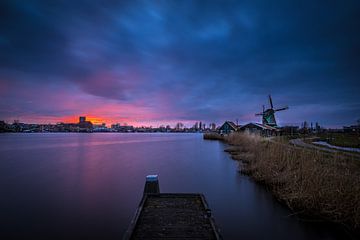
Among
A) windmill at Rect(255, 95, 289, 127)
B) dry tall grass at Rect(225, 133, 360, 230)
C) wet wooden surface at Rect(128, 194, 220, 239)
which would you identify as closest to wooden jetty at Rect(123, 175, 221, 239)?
wet wooden surface at Rect(128, 194, 220, 239)

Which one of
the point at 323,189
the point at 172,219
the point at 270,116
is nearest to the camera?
the point at 172,219

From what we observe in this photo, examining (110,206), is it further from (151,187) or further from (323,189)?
(323,189)

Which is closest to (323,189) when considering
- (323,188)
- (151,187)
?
(323,188)

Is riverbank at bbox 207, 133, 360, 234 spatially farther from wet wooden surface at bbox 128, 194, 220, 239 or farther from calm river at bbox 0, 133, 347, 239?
wet wooden surface at bbox 128, 194, 220, 239

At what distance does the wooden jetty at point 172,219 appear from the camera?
5.31m

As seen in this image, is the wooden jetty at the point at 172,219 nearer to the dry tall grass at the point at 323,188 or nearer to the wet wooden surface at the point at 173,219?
the wet wooden surface at the point at 173,219

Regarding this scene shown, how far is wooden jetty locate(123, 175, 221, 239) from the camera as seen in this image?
5.31 m

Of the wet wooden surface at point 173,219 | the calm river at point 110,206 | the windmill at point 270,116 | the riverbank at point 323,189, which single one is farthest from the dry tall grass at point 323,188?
the windmill at point 270,116

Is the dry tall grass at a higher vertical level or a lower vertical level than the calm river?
higher

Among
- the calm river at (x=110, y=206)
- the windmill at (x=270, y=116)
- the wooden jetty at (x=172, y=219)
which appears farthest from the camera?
the windmill at (x=270, y=116)

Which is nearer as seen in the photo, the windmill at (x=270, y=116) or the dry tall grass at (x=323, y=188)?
the dry tall grass at (x=323, y=188)

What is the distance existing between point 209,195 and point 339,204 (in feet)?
20.7

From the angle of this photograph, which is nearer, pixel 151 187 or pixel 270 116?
pixel 151 187

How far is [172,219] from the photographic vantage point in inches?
245
